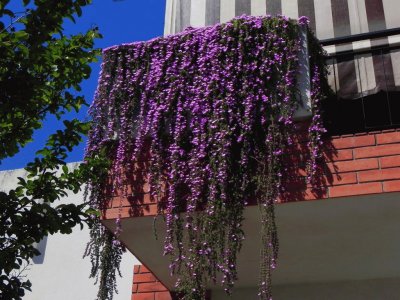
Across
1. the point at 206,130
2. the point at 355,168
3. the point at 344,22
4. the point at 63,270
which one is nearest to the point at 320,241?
the point at 355,168

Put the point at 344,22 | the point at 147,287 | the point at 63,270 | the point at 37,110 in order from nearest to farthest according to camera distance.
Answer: the point at 37,110, the point at 147,287, the point at 344,22, the point at 63,270

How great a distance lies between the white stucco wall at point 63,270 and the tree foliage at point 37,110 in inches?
161

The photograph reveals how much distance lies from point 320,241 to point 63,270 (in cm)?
477

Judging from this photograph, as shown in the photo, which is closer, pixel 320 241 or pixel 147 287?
pixel 320 241

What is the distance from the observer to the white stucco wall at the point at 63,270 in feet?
29.1

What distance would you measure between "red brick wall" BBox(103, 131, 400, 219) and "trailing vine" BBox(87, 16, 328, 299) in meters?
0.13

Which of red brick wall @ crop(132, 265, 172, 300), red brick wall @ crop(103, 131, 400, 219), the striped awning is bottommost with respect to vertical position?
red brick wall @ crop(132, 265, 172, 300)

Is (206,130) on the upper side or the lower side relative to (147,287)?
upper

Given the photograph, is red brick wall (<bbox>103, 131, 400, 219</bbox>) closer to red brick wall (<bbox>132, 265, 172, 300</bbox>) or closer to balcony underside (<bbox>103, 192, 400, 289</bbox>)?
balcony underside (<bbox>103, 192, 400, 289</bbox>)

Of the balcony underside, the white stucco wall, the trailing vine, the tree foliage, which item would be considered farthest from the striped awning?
the white stucco wall

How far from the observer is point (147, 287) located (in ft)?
22.4

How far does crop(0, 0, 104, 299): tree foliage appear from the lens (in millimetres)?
4328

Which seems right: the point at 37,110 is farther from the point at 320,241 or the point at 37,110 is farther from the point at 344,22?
the point at 344,22

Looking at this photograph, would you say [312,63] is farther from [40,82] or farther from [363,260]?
[40,82]
